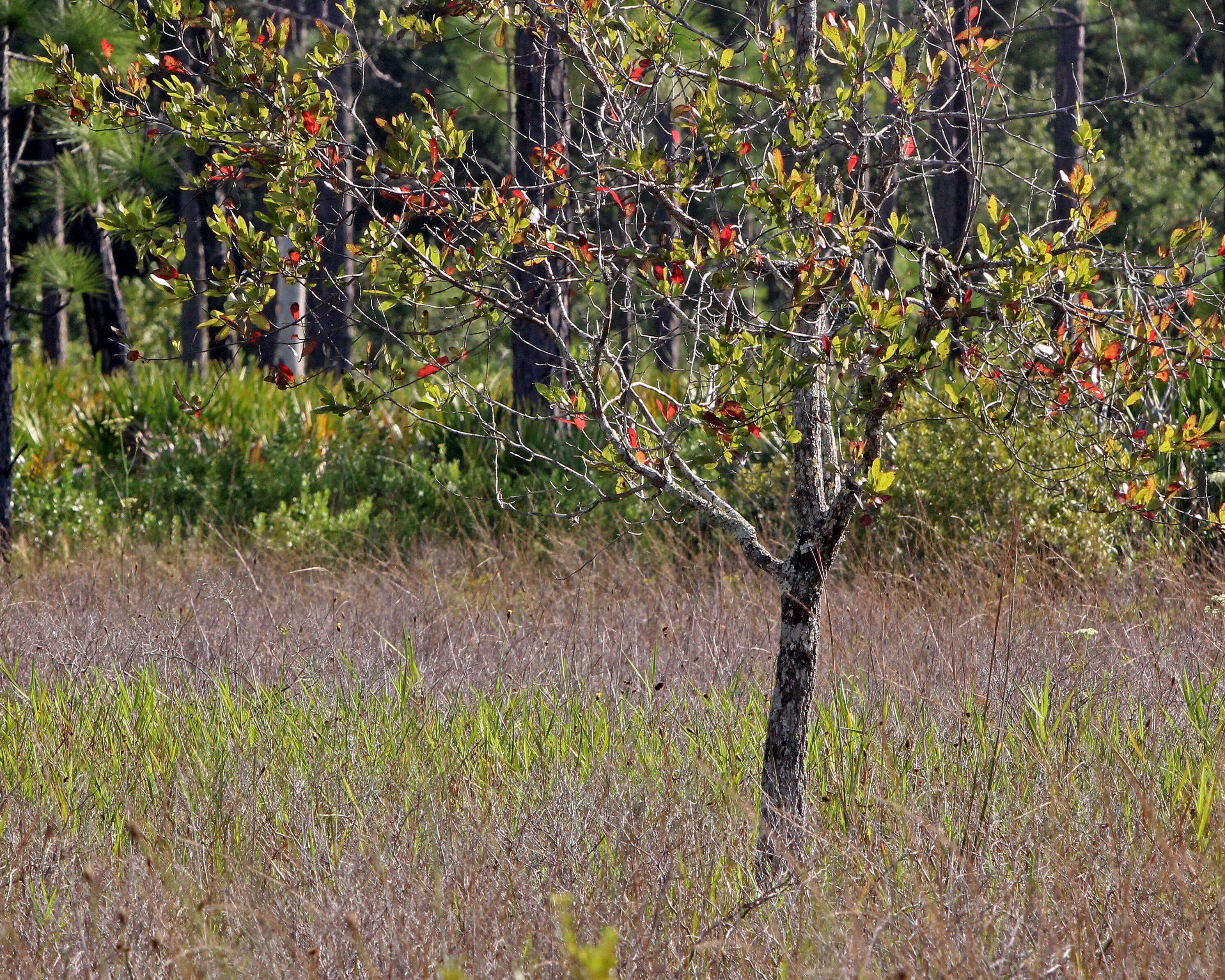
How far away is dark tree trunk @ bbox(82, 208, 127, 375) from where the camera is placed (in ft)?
35.7

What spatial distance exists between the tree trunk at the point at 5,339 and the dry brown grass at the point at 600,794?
1.66 meters

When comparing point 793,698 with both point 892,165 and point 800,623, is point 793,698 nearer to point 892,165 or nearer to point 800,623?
point 800,623

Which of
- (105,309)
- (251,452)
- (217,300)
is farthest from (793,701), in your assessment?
(105,309)

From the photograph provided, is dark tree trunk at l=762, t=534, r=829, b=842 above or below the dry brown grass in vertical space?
above

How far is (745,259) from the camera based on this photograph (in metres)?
2.24

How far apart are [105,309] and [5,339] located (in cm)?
877

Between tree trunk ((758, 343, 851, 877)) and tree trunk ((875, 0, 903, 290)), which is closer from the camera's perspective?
tree trunk ((875, 0, 903, 290))

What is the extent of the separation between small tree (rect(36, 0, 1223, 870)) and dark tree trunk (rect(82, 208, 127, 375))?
7532 millimetres

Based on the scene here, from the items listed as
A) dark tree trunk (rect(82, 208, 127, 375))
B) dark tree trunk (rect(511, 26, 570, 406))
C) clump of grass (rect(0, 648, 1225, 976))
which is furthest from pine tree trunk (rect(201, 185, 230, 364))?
clump of grass (rect(0, 648, 1225, 976))

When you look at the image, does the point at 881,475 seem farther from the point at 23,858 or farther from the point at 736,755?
the point at 23,858

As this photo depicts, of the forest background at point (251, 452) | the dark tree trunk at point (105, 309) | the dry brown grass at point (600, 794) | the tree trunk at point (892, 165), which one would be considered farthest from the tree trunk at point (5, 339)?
the tree trunk at point (892, 165)

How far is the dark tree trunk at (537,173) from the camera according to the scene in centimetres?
270

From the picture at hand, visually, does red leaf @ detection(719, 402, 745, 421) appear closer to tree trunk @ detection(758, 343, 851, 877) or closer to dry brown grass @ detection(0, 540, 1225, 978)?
tree trunk @ detection(758, 343, 851, 877)

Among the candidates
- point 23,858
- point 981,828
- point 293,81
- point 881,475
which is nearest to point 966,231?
point 881,475
